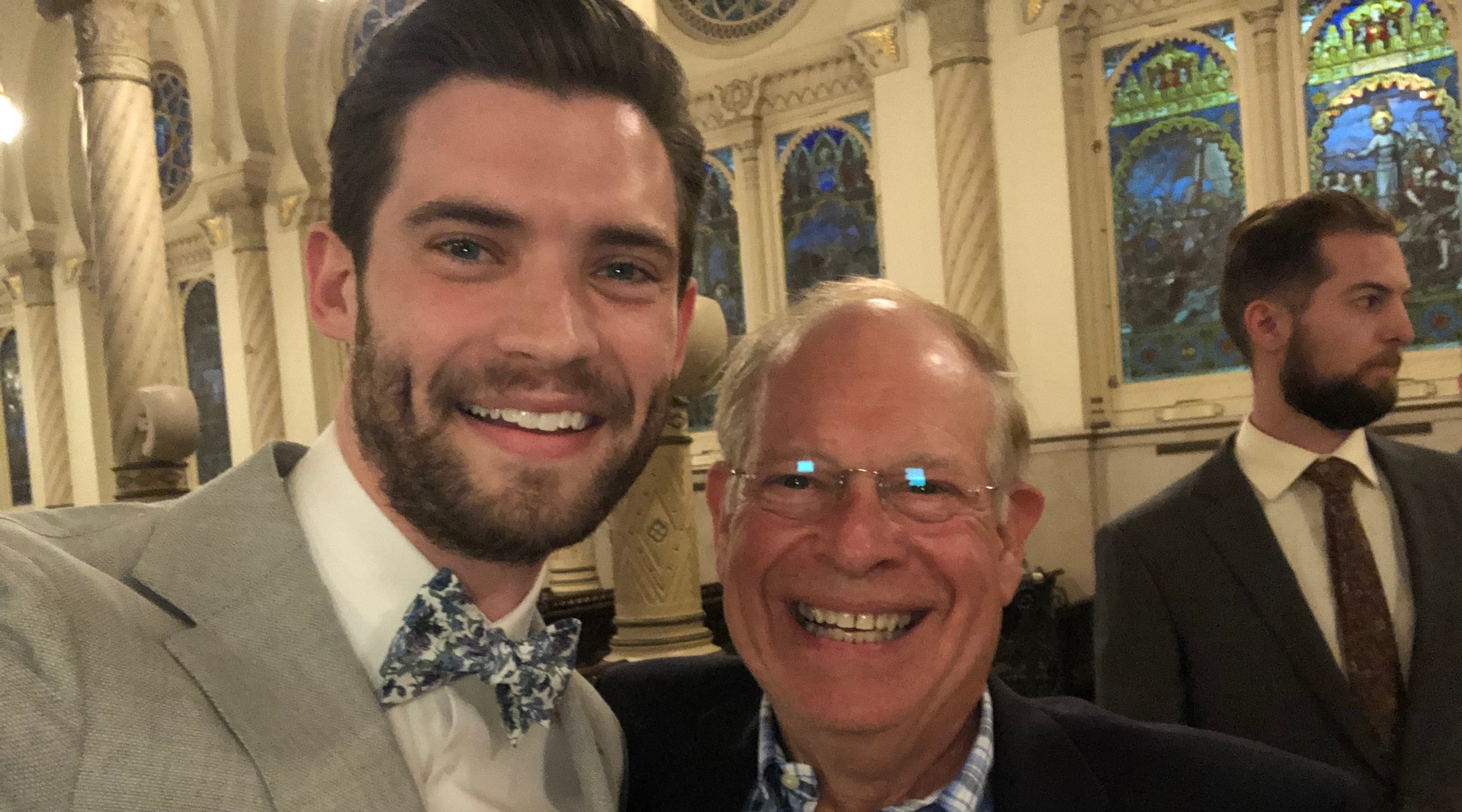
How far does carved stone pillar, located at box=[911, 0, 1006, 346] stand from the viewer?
8414 millimetres

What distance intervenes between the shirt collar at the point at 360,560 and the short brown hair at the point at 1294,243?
5.69 ft

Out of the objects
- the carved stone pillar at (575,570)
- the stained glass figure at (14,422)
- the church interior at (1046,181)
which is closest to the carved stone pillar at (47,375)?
the stained glass figure at (14,422)

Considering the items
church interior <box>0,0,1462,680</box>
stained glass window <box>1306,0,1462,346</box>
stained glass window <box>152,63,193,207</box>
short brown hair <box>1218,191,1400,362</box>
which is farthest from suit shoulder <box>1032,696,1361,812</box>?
stained glass window <box>152,63,193,207</box>

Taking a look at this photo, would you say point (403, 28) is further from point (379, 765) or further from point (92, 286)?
point (92, 286)

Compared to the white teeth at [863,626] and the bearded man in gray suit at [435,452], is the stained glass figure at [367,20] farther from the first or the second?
the white teeth at [863,626]

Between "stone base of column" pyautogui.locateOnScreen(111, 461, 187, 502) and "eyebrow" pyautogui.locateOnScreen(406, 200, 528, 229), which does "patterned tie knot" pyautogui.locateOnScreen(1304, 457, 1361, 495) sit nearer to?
"eyebrow" pyautogui.locateOnScreen(406, 200, 528, 229)

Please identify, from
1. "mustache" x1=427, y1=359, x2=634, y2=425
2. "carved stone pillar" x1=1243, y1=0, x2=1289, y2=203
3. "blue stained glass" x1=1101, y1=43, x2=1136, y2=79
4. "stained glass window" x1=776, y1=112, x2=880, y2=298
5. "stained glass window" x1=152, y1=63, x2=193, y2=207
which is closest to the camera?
"mustache" x1=427, y1=359, x2=634, y2=425

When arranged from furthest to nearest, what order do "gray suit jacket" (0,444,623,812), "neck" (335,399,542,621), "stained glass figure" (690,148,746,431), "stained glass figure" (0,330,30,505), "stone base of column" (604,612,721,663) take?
"stained glass figure" (0,330,30,505)
"stained glass figure" (690,148,746,431)
"stone base of column" (604,612,721,663)
"neck" (335,399,542,621)
"gray suit jacket" (0,444,623,812)

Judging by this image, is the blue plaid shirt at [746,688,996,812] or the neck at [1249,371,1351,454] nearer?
the blue plaid shirt at [746,688,996,812]

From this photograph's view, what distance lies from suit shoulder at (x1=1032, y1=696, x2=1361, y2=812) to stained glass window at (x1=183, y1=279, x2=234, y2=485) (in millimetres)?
14651

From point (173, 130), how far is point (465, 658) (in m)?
15.6

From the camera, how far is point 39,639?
3.41 ft

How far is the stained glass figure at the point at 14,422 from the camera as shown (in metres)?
17.2

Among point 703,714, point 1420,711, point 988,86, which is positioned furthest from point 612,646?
point 988,86
